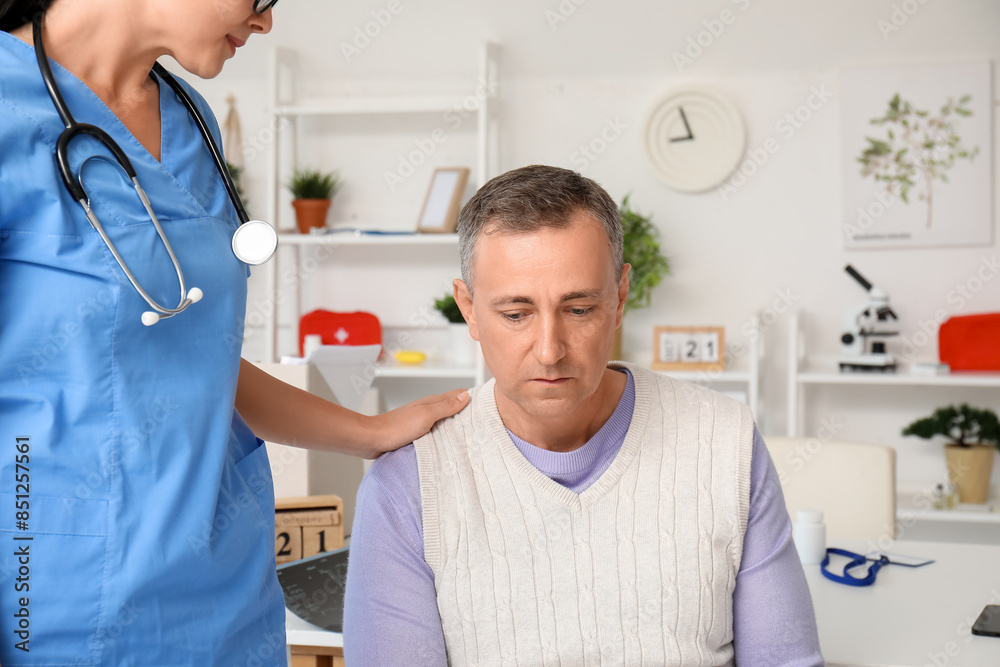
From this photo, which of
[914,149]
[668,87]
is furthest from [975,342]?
[668,87]

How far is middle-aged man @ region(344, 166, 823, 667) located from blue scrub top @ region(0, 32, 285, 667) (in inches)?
11.5

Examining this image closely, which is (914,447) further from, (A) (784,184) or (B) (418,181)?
(B) (418,181)

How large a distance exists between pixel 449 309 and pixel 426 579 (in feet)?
6.70

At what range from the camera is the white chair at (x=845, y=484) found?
6.95 feet

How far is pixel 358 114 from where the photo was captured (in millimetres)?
3420

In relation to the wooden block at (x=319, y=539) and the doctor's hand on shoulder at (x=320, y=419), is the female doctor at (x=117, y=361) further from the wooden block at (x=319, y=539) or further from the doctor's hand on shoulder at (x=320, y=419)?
the wooden block at (x=319, y=539)

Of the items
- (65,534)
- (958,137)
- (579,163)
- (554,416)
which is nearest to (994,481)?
(958,137)

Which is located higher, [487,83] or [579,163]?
[487,83]

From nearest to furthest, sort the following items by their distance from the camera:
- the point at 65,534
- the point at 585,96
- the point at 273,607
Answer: the point at 65,534, the point at 273,607, the point at 585,96

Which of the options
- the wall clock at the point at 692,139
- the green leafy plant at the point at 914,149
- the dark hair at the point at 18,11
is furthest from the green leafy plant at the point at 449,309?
the dark hair at the point at 18,11

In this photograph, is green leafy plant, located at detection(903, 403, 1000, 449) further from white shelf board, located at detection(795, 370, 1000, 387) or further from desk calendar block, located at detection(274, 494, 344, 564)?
desk calendar block, located at detection(274, 494, 344, 564)

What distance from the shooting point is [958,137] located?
3.11m

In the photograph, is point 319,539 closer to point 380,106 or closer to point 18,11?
point 18,11

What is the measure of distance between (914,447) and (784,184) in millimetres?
1047
